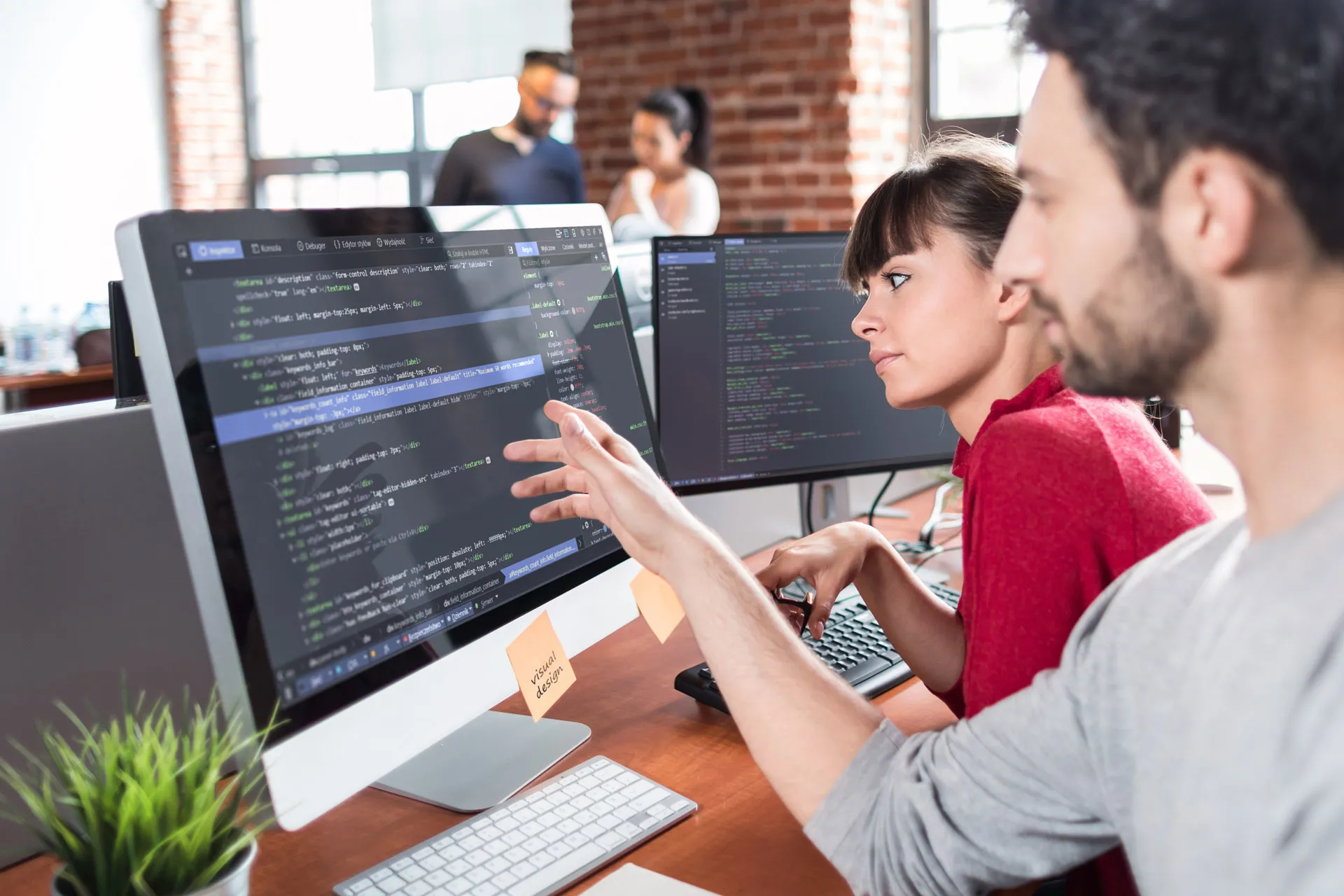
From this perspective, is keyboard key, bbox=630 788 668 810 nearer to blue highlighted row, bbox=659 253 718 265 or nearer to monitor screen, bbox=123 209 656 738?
monitor screen, bbox=123 209 656 738

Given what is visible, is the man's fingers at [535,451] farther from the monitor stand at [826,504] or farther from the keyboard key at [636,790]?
the monitor stand at [826,504]

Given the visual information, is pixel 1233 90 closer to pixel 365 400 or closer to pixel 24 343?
pixel 365 400

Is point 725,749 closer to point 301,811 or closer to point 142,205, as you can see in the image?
point 301,811

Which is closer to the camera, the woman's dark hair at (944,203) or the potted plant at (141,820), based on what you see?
the potted plant at (141,820)

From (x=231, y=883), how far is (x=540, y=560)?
16.2 inches

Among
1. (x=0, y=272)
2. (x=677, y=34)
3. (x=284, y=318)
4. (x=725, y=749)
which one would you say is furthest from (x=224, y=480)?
(x=0, y=272)

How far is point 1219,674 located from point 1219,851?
10 centimetres

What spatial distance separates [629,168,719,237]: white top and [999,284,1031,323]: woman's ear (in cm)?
310

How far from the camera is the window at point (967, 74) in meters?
4.75

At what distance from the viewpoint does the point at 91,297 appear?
6.73 m

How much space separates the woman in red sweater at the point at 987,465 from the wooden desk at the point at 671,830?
0.52 feet

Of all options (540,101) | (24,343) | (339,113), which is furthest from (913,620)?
(339,113)

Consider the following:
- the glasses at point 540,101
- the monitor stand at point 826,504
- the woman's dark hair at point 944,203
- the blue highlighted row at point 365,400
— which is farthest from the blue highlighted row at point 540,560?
the glasses at point 540,101

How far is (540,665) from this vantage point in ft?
3.37
